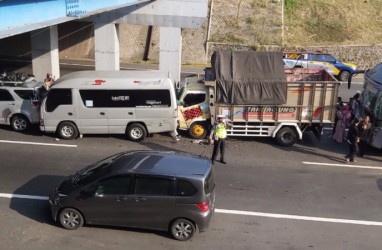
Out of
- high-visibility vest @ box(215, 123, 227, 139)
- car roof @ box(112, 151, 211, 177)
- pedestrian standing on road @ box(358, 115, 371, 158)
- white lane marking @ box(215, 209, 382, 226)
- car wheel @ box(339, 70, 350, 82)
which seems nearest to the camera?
car roof @ box(112, 151, 211, 177)

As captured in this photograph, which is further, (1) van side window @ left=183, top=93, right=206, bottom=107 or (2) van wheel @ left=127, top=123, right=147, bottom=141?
(1) van side window @ left=183, top=93, right=206, bottom=107

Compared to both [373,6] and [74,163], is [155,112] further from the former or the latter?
[373,6]

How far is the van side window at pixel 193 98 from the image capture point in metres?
16.9

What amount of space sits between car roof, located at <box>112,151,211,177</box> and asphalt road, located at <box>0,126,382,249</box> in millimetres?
1469

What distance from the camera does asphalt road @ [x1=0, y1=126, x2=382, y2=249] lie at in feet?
33.6

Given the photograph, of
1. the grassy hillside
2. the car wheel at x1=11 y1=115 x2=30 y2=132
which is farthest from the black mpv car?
the grassy hillside

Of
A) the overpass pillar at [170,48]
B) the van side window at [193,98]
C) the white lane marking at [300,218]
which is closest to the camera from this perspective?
the white lane marking at [300,218]

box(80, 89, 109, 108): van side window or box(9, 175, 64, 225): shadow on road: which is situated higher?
box(80, 89, 109, 108): van side window

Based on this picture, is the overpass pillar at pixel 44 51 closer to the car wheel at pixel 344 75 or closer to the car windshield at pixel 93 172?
the car windshield at pixel 93 172

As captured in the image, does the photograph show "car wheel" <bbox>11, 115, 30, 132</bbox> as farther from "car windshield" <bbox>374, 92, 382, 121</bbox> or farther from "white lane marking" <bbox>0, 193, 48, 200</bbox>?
"car windshield" <bbox>374, 92, 382, 121</bbox>

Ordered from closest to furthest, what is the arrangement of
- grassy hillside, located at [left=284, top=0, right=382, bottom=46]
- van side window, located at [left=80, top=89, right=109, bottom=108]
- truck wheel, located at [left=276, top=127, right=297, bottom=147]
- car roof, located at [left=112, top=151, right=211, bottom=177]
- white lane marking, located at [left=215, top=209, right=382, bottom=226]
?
car roof, located at [left=112, top=151, right=211, bottom=177], white lane marking, located at [left=215, top=209, right=382, bottom=226], van side window, located at [left=80, top=89, right=109, bottom=108], truck wheel, located at [left=276, top=127, right=297, bottom=147], grassy hillside, located at [left=284, top=0, right=382, bottom=46]

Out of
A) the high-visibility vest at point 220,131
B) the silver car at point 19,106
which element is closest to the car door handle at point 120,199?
the high-visibility vest at point 220,131

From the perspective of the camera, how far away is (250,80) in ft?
54.1

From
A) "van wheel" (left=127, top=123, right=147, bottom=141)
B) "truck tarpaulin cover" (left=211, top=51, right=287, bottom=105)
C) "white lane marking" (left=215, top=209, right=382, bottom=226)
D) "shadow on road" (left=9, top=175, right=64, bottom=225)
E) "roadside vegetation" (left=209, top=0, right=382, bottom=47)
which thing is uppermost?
"roadside vegetation" (left=209, top=0, right=382, bottom=47)
